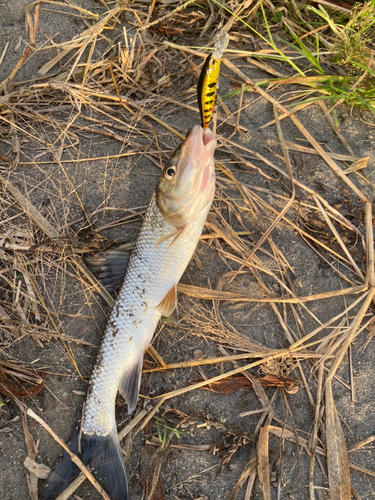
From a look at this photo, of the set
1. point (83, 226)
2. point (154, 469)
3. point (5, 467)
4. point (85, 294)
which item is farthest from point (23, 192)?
point (154, 469)

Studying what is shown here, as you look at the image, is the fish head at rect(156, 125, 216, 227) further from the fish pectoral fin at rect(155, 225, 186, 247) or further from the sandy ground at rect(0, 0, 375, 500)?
the sandy ground at rect(0, 0, 375, 500)

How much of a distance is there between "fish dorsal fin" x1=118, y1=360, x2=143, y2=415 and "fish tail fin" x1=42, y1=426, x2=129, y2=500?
21 centimetres

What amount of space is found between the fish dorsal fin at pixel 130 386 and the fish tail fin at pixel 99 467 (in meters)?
0.21

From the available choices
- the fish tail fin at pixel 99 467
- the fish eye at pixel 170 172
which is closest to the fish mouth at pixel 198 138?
the fish eye at pixel 170 172

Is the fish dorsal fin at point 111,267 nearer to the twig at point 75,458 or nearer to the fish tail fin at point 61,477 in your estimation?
the twig at point 75,458

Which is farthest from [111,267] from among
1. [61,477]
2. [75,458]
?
[61,477]

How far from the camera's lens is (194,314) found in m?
3.18

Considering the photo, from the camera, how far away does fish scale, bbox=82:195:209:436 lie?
9.35 feet

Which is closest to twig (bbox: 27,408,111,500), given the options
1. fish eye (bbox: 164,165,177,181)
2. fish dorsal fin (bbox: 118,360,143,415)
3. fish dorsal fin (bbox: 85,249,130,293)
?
fish dorsal fin (bbox: 118,360,143,415)

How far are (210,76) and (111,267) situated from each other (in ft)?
5.21

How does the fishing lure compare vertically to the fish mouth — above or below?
above

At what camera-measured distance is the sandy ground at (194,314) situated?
2883mm

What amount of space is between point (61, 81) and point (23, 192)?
3.72ft

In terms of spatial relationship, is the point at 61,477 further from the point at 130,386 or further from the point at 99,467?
the point at 130,386
